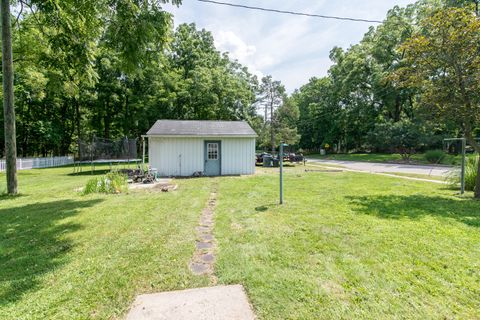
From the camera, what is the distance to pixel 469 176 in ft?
26.6

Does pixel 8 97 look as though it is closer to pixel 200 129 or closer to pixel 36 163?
pixel 200 129

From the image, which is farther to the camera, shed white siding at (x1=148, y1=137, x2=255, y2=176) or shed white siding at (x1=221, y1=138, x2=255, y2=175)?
shed white siding at (x1=221, y1=138, x2=255, y2=175)

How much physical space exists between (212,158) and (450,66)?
9.99m

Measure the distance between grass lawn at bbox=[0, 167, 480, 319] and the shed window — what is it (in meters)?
6.70

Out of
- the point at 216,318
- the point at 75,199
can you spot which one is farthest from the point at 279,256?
the point at 75,199

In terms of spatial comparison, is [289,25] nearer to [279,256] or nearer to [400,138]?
[279,256]

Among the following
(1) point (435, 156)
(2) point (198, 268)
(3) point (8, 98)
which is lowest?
(2) point (198, 268)

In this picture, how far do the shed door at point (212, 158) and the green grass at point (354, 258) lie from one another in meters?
6.75

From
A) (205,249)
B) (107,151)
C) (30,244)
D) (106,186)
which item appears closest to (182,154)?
(106,186)

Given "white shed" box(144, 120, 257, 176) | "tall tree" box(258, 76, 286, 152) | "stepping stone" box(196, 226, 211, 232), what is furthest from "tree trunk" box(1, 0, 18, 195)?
"tall tree" box(258, 76, 286, 152)

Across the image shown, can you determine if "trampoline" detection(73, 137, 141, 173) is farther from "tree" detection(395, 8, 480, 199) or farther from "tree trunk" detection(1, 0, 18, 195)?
"tree" detection(395, 8, 480, 199)

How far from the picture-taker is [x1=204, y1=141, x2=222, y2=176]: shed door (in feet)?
41.6

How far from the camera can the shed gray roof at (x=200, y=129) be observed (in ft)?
39.9

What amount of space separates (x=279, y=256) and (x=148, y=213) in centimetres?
348
